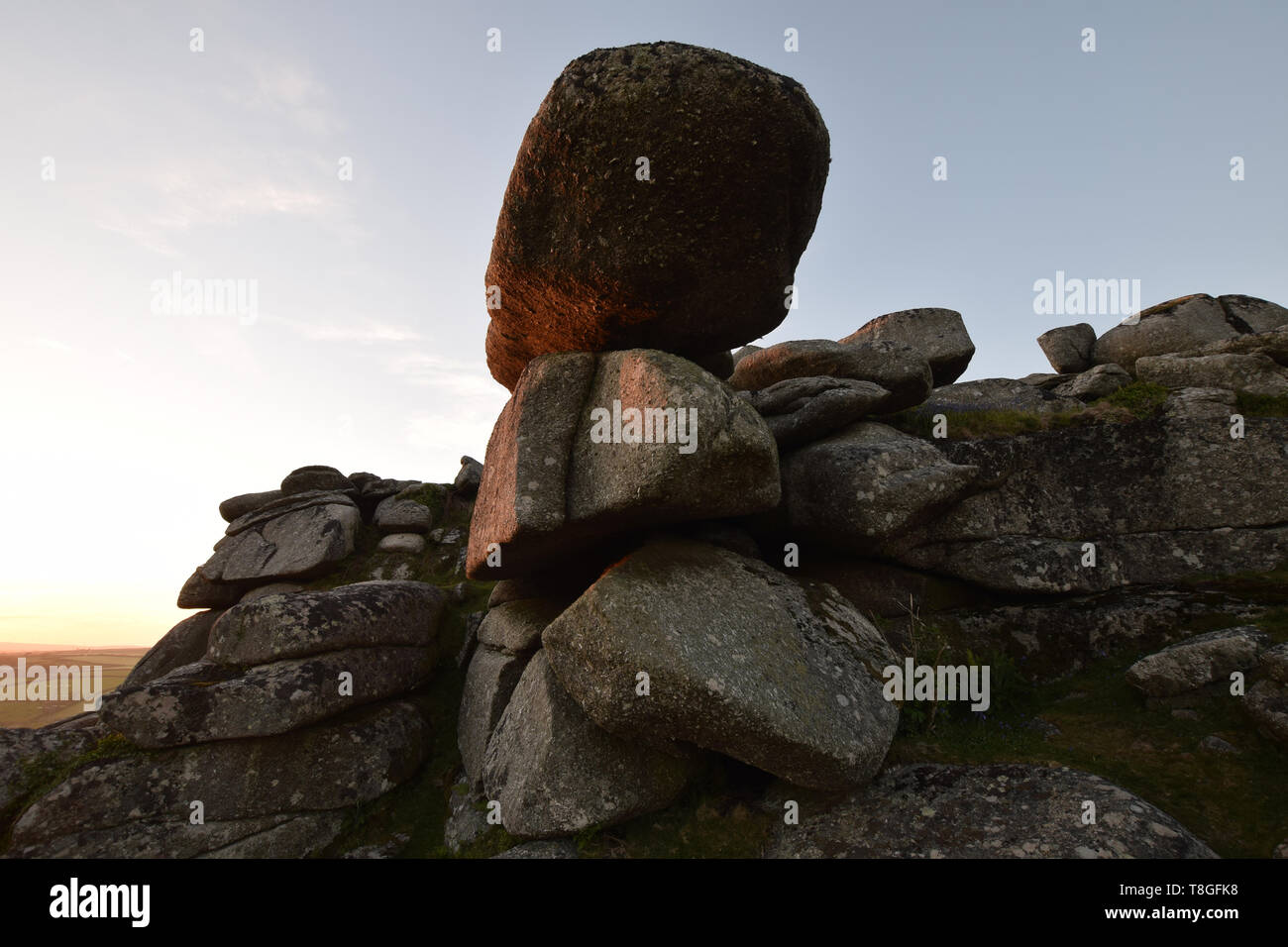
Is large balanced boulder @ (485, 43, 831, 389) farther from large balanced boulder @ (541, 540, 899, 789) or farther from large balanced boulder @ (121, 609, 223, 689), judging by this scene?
large balanced boulder @ (121, 609, 223, 689)

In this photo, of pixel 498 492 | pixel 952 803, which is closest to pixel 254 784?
pixel 498 492

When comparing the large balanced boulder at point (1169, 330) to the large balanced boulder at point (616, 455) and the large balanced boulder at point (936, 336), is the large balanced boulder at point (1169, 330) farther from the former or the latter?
the large balanced boulder at point (616, 455)

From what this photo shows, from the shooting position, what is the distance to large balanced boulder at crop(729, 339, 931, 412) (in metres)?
14.2

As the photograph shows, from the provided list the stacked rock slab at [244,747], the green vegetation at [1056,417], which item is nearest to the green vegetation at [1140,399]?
the green vegetation at [1056,417]

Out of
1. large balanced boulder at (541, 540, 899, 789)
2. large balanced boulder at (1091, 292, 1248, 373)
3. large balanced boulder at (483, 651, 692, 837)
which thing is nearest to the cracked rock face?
large balanced boulder at (541, 540, 899, 789)

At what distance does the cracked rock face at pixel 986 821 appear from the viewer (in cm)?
650

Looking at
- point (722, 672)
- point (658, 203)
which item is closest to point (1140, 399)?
point (658, 203)

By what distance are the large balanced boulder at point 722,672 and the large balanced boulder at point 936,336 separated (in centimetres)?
1031

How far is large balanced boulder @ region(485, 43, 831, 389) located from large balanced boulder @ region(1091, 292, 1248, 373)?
11651 millimetres

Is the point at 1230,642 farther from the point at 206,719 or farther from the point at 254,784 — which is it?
the point at 206,719

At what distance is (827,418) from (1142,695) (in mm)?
6738

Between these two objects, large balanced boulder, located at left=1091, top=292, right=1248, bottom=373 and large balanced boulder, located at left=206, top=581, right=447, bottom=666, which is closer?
large balanced boulder, located at left=206, top=581, right=447, bottom=666

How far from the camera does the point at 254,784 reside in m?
9.52

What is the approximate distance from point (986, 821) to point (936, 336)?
13276mm
